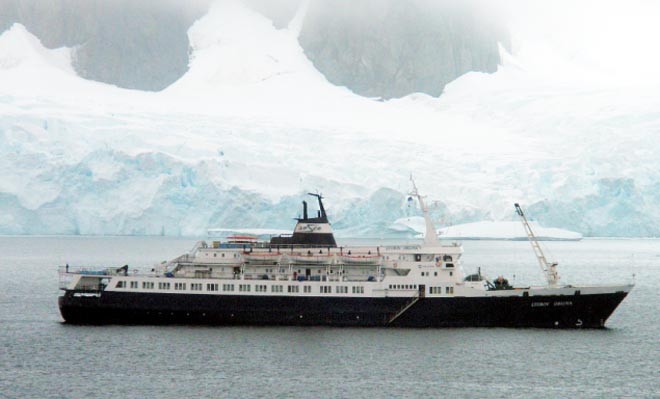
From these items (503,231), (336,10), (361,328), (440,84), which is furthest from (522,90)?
(361,328)

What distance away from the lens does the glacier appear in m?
115

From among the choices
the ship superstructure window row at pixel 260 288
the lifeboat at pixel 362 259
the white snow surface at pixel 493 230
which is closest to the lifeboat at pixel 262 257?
the ship superstructure window row at pixel 260 288

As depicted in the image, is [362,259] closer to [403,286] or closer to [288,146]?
[403,286]

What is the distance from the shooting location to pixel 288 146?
13688 centimetres

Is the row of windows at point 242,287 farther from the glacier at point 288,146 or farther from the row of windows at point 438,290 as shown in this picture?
the glacier at point 288,146

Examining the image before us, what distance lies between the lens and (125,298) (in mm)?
49438

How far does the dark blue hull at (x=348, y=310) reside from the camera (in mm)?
48406

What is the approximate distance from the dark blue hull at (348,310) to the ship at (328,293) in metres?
0.04

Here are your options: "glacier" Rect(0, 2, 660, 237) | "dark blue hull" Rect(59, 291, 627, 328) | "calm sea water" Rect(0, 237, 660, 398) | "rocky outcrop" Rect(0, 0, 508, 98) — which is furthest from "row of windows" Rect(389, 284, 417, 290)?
"rocky outcrop" Rect(0, 0, 508, 98)

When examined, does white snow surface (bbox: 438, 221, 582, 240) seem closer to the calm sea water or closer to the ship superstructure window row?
the calm sea water

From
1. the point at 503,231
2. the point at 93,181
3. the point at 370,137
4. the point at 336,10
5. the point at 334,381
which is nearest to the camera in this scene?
the point at 334,381

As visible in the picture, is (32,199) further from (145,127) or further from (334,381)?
(334,381)

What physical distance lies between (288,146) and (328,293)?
88993 millimetres

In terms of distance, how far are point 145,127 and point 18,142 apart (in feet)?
65.9
